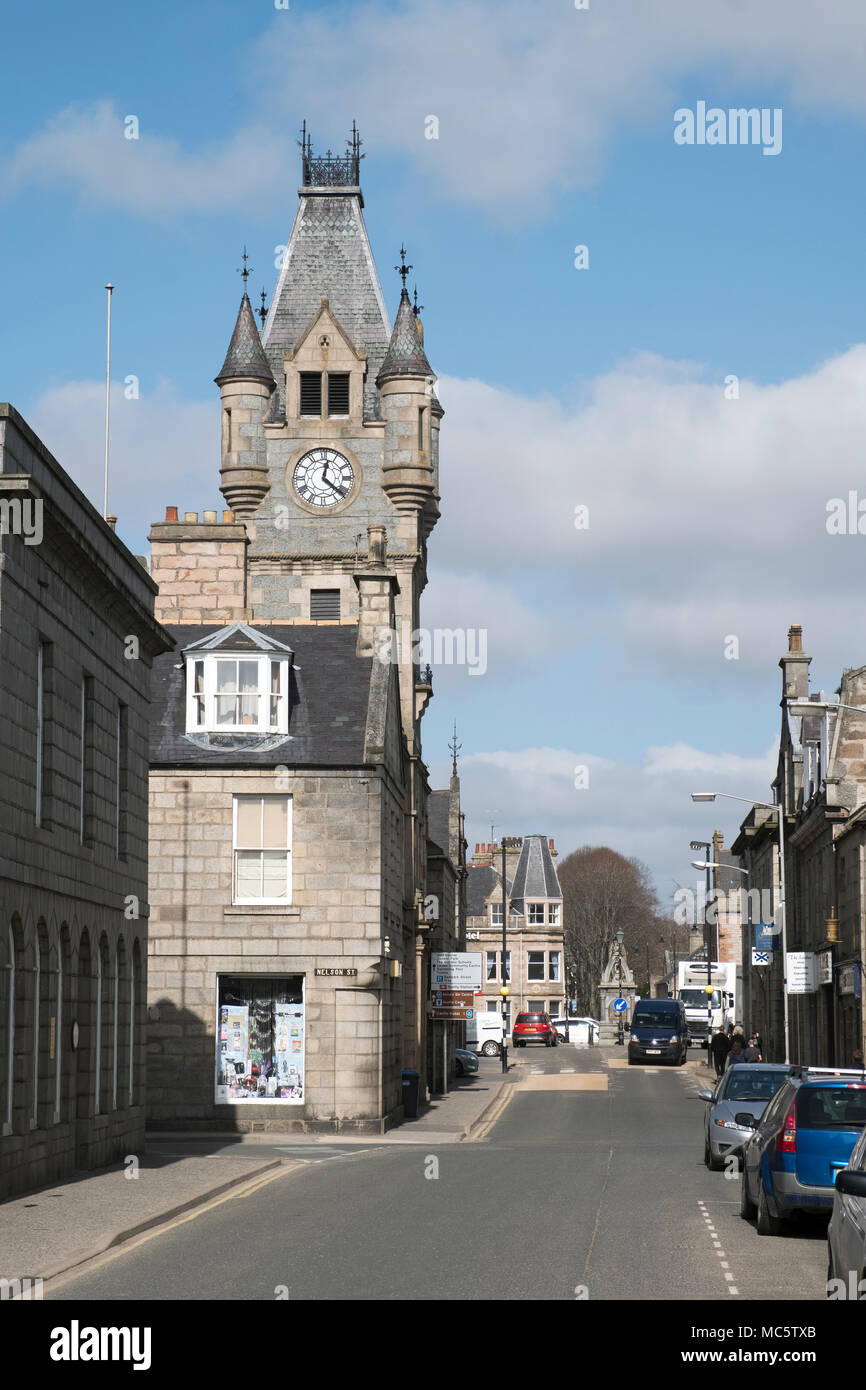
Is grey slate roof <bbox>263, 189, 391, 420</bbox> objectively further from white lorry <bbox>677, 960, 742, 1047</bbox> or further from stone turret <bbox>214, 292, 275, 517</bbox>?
white lorry <bbox>677, 960, 742, 1047</bbox>

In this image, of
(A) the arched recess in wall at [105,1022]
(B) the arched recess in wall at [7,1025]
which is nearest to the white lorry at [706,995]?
(A) the arched recess in wall at [105,1022]

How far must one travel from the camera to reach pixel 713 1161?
2556 cm

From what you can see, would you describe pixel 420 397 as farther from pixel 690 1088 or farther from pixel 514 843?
pixel 514 843

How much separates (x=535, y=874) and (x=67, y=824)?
98637 millimetres

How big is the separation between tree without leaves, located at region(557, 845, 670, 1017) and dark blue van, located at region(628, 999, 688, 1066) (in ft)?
169

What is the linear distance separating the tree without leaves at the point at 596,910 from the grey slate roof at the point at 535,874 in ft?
20.7

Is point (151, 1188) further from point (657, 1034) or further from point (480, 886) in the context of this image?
point (480, 886)

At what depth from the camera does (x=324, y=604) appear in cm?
5916

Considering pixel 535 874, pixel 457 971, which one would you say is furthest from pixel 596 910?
pixel 457 971

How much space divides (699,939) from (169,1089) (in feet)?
402

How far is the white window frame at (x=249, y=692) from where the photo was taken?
35.2 m

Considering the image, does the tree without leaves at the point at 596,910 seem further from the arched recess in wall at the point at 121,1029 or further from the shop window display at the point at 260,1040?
the arched recess in wall at the point at 121,1029
